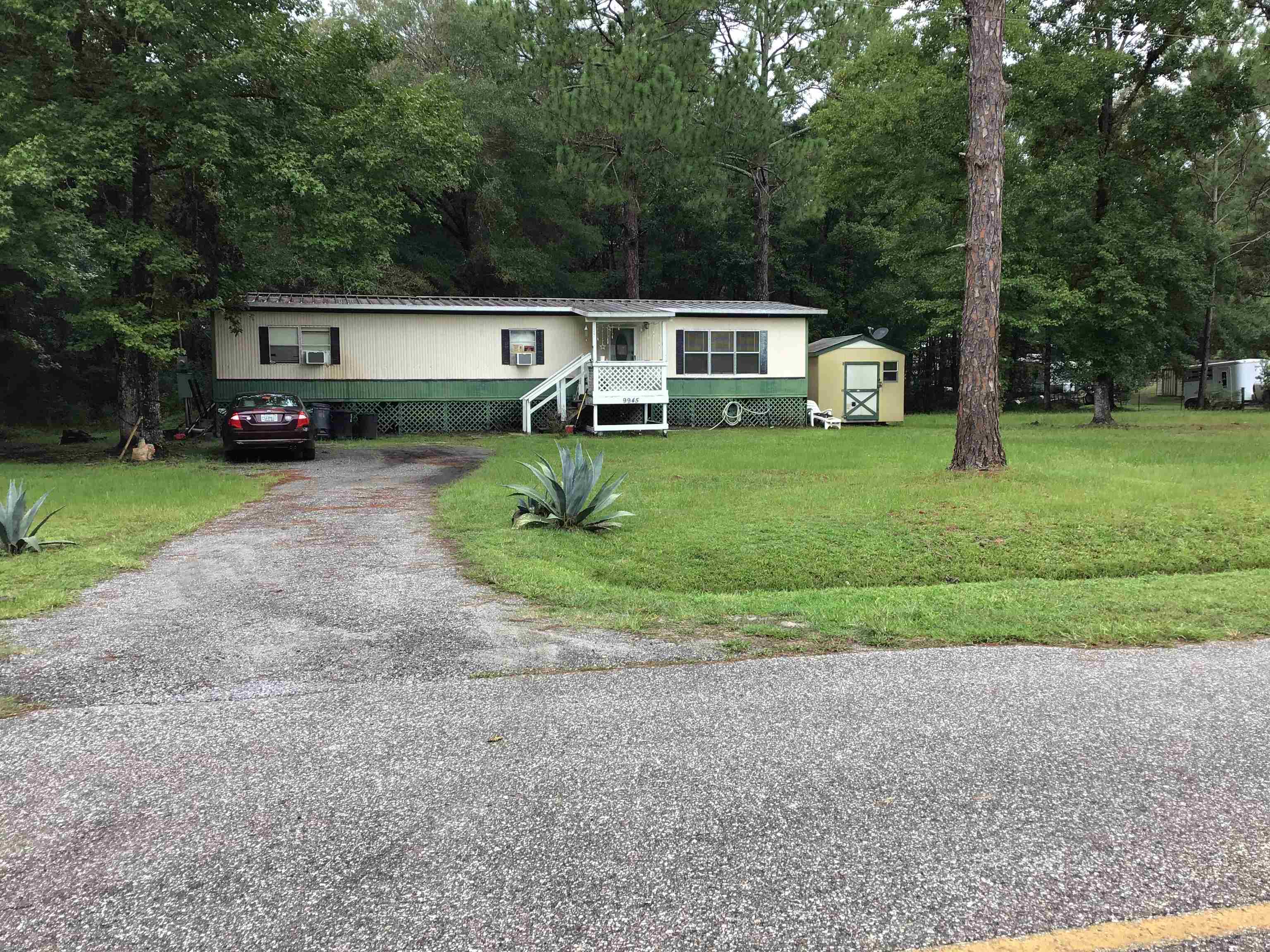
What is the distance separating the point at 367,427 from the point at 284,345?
3276mm

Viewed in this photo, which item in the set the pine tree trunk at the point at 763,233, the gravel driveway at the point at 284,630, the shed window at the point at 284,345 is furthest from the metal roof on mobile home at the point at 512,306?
the gravel driveway at the point at 284,630

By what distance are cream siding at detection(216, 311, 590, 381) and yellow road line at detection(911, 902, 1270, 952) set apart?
23.7 metres

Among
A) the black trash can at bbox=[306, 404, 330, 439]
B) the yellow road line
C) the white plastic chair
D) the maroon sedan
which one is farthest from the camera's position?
the white plastic chair

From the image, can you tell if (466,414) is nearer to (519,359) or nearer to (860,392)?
(519,359)

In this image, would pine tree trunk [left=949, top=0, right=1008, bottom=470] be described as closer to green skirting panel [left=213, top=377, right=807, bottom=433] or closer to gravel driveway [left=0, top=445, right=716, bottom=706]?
gravel driveway [left=0, top=445, right=716, bottom=706]

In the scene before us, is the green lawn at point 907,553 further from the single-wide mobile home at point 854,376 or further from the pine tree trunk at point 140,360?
the single-wide mobile home at point 854,376

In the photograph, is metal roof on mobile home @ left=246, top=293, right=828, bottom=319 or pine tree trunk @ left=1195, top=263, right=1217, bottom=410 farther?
pine tree trunk @ left=1195, top=263, right=1217, bottom=410

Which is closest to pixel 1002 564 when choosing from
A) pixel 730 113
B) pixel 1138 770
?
pixel 1138 770

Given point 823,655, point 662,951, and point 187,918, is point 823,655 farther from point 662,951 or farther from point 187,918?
point 187,918

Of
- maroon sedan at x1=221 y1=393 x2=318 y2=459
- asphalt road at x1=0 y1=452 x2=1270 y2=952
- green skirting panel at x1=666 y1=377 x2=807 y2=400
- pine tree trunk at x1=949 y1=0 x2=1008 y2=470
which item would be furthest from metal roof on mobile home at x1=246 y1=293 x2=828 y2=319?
asphalt road at x1=0 y1=452 x2=1270 y2=952

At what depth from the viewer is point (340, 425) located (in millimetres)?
23047

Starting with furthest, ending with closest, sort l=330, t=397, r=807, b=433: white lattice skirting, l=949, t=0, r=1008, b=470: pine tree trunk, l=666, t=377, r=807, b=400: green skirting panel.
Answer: l=666, t=377, r=807, b=400: green skirting panel, l=330, t=397, r=807, b=433: white lattice skirting, l=949, t=0, r=1008, b=470: pine tree trunk

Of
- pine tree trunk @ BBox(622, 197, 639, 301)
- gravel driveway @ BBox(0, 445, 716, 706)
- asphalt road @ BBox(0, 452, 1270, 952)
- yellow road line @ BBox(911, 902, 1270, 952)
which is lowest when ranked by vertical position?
yellow road line @ BBox(911, 902, 1270, 952)

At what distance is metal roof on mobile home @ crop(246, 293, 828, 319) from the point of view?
77.5 feet
